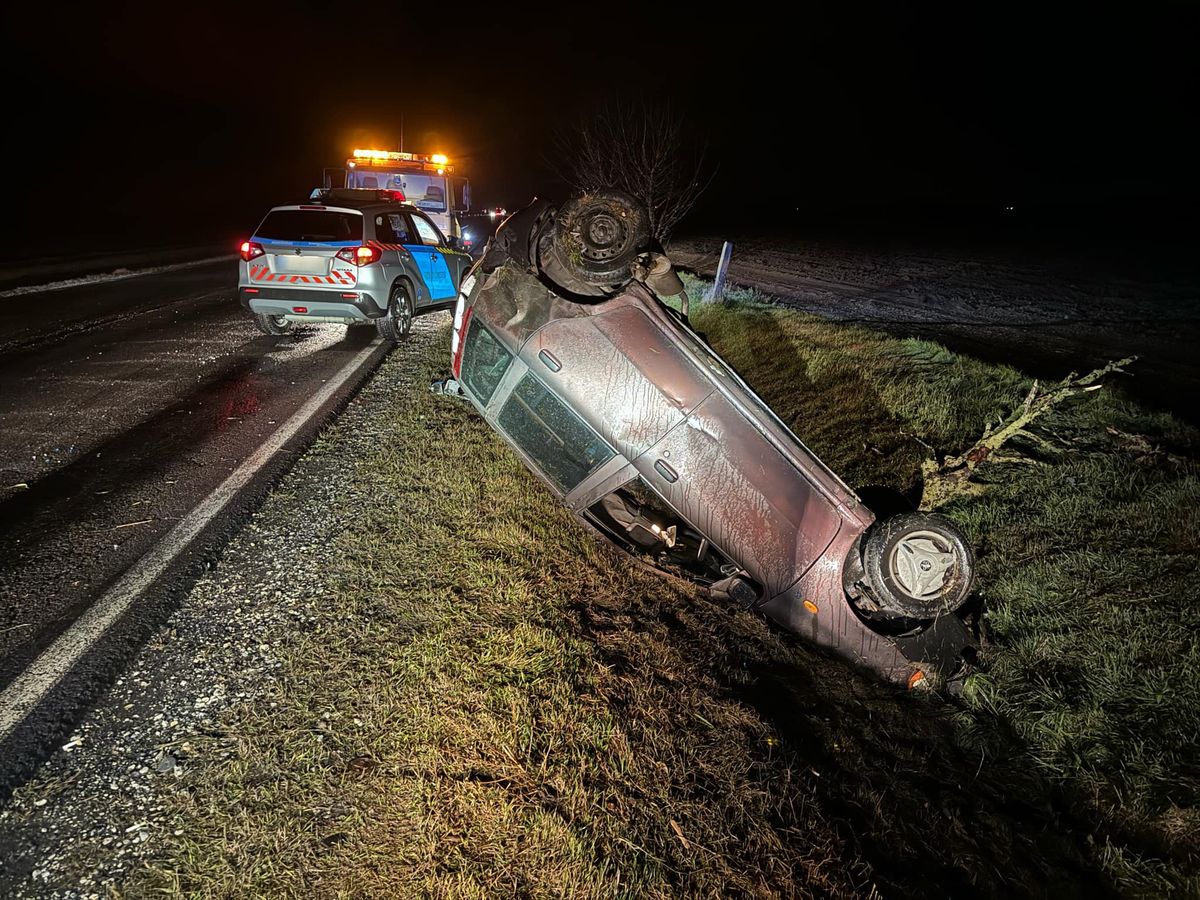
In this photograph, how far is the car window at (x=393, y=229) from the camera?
7.85 meters

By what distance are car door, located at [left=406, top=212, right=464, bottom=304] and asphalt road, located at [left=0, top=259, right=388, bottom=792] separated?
113 cm

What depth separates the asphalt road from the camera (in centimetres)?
304

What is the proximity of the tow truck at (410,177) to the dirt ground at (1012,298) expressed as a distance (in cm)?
642

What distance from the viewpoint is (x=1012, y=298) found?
606 inches

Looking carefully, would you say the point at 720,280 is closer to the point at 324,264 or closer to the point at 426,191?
the point at 324,264

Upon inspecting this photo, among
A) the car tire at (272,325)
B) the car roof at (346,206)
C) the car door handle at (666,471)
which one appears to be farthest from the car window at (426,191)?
the car door handle at (666,471)

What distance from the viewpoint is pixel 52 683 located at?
2.73 metres

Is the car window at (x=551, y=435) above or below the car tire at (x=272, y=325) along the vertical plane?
above

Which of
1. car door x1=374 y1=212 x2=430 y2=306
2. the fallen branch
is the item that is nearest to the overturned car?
the fallen branch

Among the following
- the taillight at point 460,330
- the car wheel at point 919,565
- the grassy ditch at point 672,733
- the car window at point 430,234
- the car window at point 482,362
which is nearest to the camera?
the grassy ditch at point 672,733

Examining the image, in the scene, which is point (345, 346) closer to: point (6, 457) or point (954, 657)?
point (6, 457)

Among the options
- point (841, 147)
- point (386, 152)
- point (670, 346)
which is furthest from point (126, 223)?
point (841, 147)

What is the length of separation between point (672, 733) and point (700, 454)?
1.25 meters

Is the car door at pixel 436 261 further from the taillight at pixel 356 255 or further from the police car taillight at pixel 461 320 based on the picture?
the police car taillight at pixel 461 320
